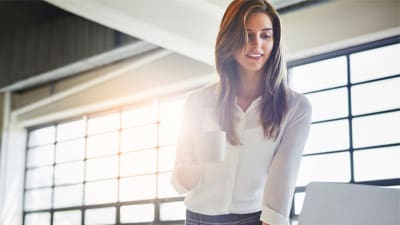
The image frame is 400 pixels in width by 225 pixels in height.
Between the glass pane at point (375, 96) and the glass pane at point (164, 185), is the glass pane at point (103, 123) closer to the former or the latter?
the glass pane at point (164, 185)

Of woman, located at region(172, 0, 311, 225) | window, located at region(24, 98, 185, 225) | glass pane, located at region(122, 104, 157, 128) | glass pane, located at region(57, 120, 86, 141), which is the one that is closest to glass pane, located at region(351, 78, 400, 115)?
window, located at region(24, 98, 185, 225)

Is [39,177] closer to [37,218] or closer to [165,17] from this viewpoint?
[37,218]

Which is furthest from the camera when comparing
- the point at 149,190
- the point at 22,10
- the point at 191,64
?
the point at 22,10

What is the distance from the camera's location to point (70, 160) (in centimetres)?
770

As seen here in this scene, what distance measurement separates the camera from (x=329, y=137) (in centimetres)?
496

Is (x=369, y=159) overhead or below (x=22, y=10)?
below

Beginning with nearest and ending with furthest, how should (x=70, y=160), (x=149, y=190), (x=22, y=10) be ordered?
(x=149, y=190)
(x=22, y=10)
(x=70, y=160)

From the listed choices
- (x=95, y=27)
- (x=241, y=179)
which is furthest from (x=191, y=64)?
(x=241, y=179)

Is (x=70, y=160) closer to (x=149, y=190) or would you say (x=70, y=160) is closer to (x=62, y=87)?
(x=62, y=87)

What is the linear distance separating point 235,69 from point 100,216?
19.2 ft

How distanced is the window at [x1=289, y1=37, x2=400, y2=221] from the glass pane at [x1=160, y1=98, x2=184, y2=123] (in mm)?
1598

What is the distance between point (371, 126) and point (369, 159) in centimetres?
25

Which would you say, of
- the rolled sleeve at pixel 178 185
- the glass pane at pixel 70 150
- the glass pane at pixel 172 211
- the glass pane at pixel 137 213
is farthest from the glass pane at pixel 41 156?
the rolled sleeve at pixel 178 185

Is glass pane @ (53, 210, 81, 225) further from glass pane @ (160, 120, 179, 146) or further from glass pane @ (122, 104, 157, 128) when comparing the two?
glass pane @ (160, 120, 179, 146)
